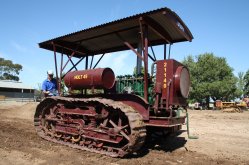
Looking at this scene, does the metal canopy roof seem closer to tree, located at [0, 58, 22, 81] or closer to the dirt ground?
the dirt ground

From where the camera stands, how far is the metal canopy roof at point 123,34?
25.0ft

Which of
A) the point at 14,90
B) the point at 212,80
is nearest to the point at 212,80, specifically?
the point at 212,80

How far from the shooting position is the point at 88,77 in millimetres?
8312

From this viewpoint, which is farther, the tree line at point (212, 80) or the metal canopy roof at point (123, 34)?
the tree line at point (212, 80)

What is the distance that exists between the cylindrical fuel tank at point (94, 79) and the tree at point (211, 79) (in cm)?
4234

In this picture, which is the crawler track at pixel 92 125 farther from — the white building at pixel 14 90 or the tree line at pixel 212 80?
the white building at pixel 14 90

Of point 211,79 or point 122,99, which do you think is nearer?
point 122,99

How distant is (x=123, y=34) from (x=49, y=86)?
3457 millimetres

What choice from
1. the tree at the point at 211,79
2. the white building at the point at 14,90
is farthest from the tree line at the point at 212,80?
the white building at the point at 14,90

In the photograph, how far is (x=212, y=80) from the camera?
5056 centimetres

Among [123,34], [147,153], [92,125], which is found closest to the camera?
[147,153]

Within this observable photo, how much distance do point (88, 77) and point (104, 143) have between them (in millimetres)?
2033

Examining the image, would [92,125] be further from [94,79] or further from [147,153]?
[147,153]

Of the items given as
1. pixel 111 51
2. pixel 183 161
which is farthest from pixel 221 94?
pixel 183 161
